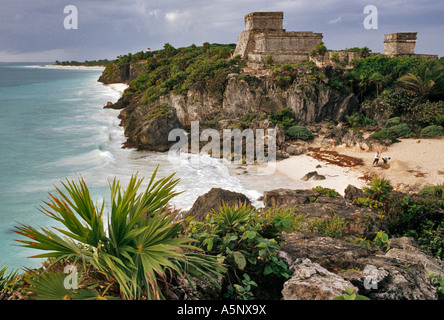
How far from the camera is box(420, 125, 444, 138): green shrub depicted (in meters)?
23.1

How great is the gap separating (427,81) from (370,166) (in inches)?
482

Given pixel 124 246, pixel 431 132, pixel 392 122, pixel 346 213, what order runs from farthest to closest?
1. pixel 392 122
2. pixel 431 132
3. pixel 346 213
4. pixel 124 246

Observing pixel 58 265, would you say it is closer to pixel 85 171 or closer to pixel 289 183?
pixel 289 183

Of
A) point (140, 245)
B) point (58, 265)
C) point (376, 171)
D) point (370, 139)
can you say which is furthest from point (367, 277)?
point (370, 139)

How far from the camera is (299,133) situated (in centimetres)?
2673

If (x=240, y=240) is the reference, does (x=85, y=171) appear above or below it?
below

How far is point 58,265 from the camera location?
129 inches

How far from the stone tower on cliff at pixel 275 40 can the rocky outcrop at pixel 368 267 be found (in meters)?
32.6

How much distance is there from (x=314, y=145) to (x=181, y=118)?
16.2m

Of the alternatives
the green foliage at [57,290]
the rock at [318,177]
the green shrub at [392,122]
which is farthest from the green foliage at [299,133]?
the green foliage at [57,290]

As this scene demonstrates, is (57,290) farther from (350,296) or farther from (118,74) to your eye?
(118,74)

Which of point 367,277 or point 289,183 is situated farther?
point 289,183

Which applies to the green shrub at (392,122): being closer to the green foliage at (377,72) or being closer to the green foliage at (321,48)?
the green foliage at (377,72)

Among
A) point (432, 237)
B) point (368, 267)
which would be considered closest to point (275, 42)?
point (432, 237)
